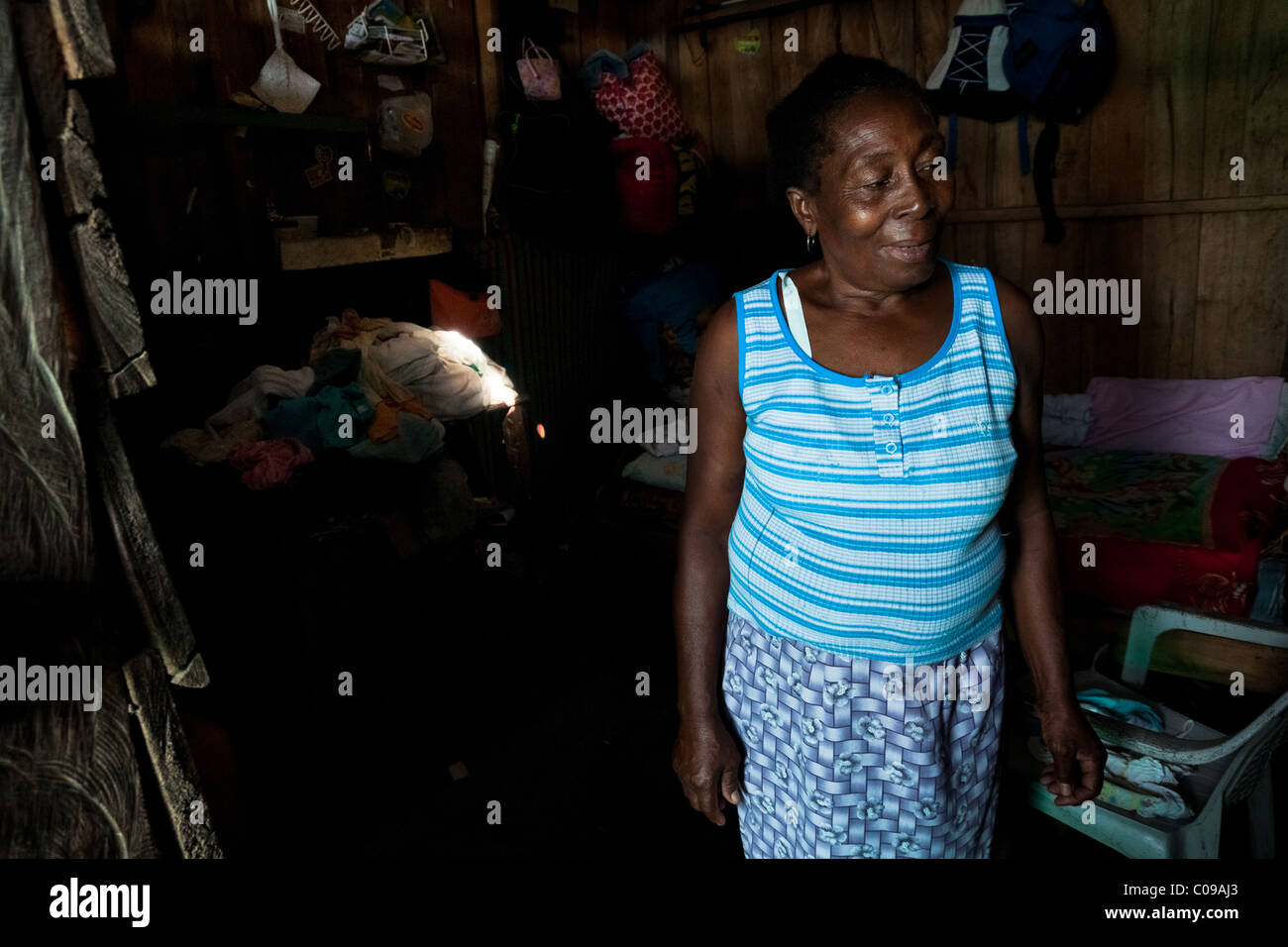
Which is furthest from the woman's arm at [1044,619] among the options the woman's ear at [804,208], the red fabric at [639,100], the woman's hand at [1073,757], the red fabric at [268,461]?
the red fabric at [639,100]

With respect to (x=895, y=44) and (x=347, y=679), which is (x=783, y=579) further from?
(x=895, y=44)

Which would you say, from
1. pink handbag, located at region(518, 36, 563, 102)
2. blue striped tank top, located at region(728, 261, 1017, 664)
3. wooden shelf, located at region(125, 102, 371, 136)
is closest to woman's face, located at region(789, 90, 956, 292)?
blue striped tank top, located at region(728, 261, 1017, 664)

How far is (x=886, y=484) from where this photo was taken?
1.28 m

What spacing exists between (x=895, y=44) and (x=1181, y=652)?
3823 mm

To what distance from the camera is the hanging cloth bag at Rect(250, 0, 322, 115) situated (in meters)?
3.43

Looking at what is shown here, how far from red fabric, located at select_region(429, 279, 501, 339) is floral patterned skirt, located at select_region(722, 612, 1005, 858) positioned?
10.3ft

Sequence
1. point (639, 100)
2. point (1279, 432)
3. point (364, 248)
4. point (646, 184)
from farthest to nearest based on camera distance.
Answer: point (639, 100) < point (646, 184) < point (1279, 432) < point (364, 248)

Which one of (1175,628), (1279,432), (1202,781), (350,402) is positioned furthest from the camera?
(1279,432)

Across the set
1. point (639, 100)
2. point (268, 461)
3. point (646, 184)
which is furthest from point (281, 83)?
point (639, 100)

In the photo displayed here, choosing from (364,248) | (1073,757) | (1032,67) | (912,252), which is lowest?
(1073,757)

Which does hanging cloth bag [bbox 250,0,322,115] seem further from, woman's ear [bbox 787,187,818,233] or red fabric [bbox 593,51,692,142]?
woman's ear [bbox 787,187,818,233]

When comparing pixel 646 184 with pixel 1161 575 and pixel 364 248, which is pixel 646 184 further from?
pixel 1161 575

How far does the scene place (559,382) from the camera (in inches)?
192

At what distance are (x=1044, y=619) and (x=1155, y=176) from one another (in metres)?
3.75
